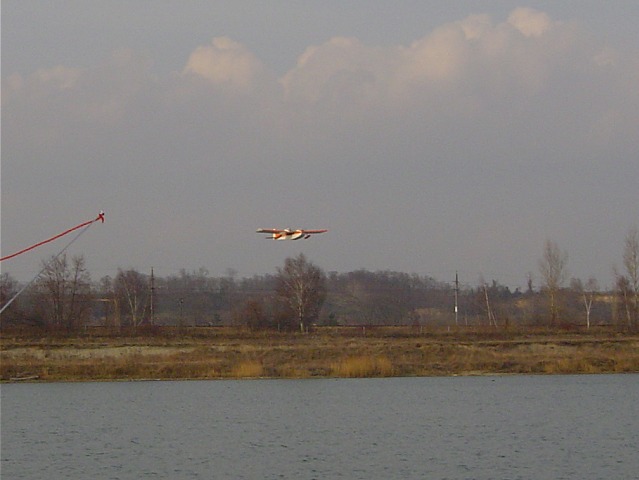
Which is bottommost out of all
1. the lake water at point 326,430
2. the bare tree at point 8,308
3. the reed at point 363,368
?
the lake water at point 326,430

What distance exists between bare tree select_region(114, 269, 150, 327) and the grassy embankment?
2869cm

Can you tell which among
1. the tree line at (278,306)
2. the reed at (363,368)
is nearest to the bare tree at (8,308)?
the tree line at (278,306)

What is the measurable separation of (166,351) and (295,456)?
40.1 meters

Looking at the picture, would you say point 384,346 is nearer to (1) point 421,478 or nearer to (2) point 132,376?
(2) point 132,376

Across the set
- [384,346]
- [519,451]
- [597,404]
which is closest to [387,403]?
[597,404]

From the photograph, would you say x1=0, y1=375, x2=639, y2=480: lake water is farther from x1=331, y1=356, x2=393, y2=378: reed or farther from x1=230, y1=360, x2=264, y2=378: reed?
x1=230, y1=360, x2=264, y2=378: reed

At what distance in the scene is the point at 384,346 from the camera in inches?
2781

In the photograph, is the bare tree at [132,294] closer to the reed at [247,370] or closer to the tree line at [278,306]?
the tree line at [278,306]

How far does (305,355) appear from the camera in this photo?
68.1m

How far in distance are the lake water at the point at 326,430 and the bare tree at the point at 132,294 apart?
51.0 m

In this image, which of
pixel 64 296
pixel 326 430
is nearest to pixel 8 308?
pixel 64 296

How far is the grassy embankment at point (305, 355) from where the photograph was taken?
2496 inches

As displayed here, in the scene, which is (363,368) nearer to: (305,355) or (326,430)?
(305,355)

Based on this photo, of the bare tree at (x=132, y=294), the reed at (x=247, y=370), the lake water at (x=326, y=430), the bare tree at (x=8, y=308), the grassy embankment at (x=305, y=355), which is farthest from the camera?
the bare tree at (x=132, y=294)
